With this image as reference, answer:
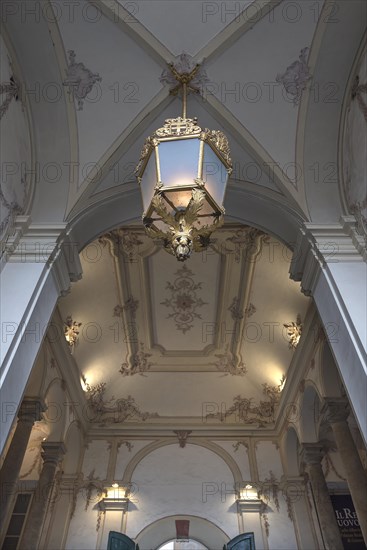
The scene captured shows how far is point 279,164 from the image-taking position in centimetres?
618

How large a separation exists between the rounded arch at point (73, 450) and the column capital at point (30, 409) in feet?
7.89

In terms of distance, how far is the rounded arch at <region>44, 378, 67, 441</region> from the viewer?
31.6 ft

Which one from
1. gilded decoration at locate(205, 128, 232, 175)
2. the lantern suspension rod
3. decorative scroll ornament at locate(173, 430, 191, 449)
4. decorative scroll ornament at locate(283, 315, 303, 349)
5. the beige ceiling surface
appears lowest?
gilded decoration at locate(205, 128, 232, 175)

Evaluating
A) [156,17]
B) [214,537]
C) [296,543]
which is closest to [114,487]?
[214,537]

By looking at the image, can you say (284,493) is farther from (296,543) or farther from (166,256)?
(166,256)

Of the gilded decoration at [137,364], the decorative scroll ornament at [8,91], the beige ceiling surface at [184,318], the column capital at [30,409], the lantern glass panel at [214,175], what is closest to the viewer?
the lantern glass panel at [214,175]

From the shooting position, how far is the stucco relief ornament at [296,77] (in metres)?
5.87

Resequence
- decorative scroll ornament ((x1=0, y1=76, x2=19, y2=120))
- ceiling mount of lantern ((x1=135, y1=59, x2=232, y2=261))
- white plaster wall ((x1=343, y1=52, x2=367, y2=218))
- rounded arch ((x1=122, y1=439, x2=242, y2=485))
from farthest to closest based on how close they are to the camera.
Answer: rounded arch ((x1=122, y1=439, x2=242, y2=485)), white plaster wall ((x1=343, y1=52, x2=367, y2=218)), decorative scroll ornament ((x1=0, y1=76, x2=19, y2=120)), ceiling mount of lantern ((x1=135, y1=59, x2=232, y2=261))

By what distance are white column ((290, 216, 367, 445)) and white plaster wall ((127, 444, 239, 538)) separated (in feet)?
21.7

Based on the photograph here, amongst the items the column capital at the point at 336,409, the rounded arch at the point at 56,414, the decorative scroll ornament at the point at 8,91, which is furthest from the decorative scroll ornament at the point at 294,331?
the decorative scroll ornament at the point at 8,91

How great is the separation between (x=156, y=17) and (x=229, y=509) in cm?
957

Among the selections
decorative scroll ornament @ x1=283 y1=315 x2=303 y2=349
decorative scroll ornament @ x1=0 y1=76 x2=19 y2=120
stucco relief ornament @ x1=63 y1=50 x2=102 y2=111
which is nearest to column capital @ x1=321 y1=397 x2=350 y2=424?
decorative scroll ornament @ x1=283 y1=315 x2=303 y2=349

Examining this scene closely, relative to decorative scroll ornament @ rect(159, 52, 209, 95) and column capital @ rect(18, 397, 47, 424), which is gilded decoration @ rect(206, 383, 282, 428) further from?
decorative scroll ornament @ rect(159, 52, 209, 95)

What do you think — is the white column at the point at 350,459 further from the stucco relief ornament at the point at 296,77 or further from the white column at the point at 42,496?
the white column at the point at 42,496
